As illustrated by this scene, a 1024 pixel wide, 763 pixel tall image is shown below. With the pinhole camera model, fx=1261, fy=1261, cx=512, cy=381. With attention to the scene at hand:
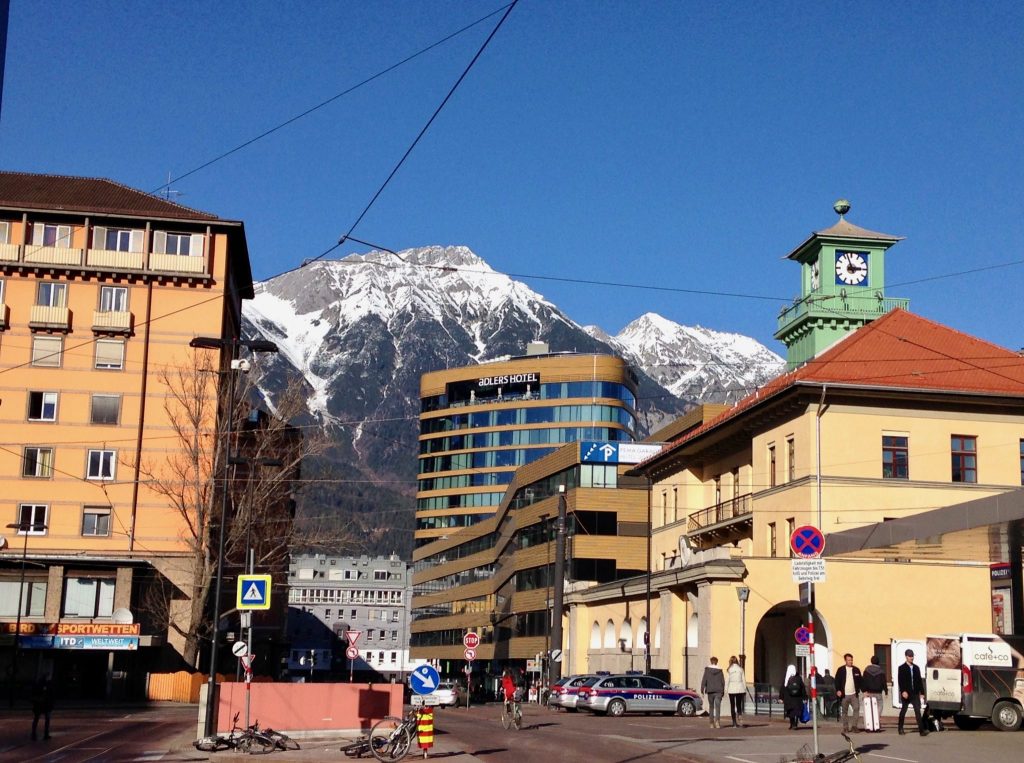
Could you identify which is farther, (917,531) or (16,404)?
(16,404)

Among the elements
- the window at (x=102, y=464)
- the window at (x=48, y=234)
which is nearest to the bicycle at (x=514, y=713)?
the window at (x=102, y=464)

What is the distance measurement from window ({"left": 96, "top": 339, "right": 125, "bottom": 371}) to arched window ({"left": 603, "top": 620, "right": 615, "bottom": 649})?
27.2m

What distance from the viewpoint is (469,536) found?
116188 millimetres

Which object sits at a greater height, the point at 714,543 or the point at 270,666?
the point at 714,543

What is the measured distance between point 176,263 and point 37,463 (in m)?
11.7

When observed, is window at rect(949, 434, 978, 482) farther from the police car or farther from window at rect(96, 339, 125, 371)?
window at rect(96, 339, 125, 371)

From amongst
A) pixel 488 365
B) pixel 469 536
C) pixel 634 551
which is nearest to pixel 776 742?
pixel 634 551

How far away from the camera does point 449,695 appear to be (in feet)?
207

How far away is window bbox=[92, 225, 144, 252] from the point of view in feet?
205

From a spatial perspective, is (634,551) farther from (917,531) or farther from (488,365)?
(917,531)

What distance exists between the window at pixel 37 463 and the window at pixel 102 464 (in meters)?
1.86

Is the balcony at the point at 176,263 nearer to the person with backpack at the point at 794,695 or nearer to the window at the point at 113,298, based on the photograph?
the window at the point at 113,298

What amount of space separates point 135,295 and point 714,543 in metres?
30.7

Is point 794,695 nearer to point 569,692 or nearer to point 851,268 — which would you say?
point 569,692
